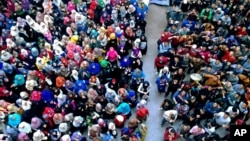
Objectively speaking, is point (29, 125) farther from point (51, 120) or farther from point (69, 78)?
point (69, 78)

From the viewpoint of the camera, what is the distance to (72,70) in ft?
36.7

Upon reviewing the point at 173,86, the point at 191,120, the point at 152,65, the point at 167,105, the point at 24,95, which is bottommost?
the point at 191,120

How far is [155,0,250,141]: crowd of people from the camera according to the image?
1048 centimetres

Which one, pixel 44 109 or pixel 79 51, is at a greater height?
pixel 79 51

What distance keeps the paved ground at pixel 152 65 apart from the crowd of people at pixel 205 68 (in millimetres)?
302

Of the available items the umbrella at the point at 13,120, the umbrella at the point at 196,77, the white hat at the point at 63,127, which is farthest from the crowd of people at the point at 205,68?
the umbrella at the point at 13,120

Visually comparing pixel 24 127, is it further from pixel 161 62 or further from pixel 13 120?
pixel 161 62

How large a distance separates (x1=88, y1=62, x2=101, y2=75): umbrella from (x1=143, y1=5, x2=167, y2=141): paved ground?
1.95 meters

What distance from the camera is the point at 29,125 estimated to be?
33.0ft

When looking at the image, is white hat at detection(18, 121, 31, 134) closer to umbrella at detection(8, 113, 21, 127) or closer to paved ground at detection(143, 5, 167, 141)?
umbrella at detection(8, 113, 21, 127)

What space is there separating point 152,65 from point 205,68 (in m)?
2.11

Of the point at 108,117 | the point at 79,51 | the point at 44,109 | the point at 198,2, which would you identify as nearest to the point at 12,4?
the point at 79,51

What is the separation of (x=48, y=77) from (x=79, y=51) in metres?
1.28

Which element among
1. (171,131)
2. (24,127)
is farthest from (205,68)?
(24,127)
